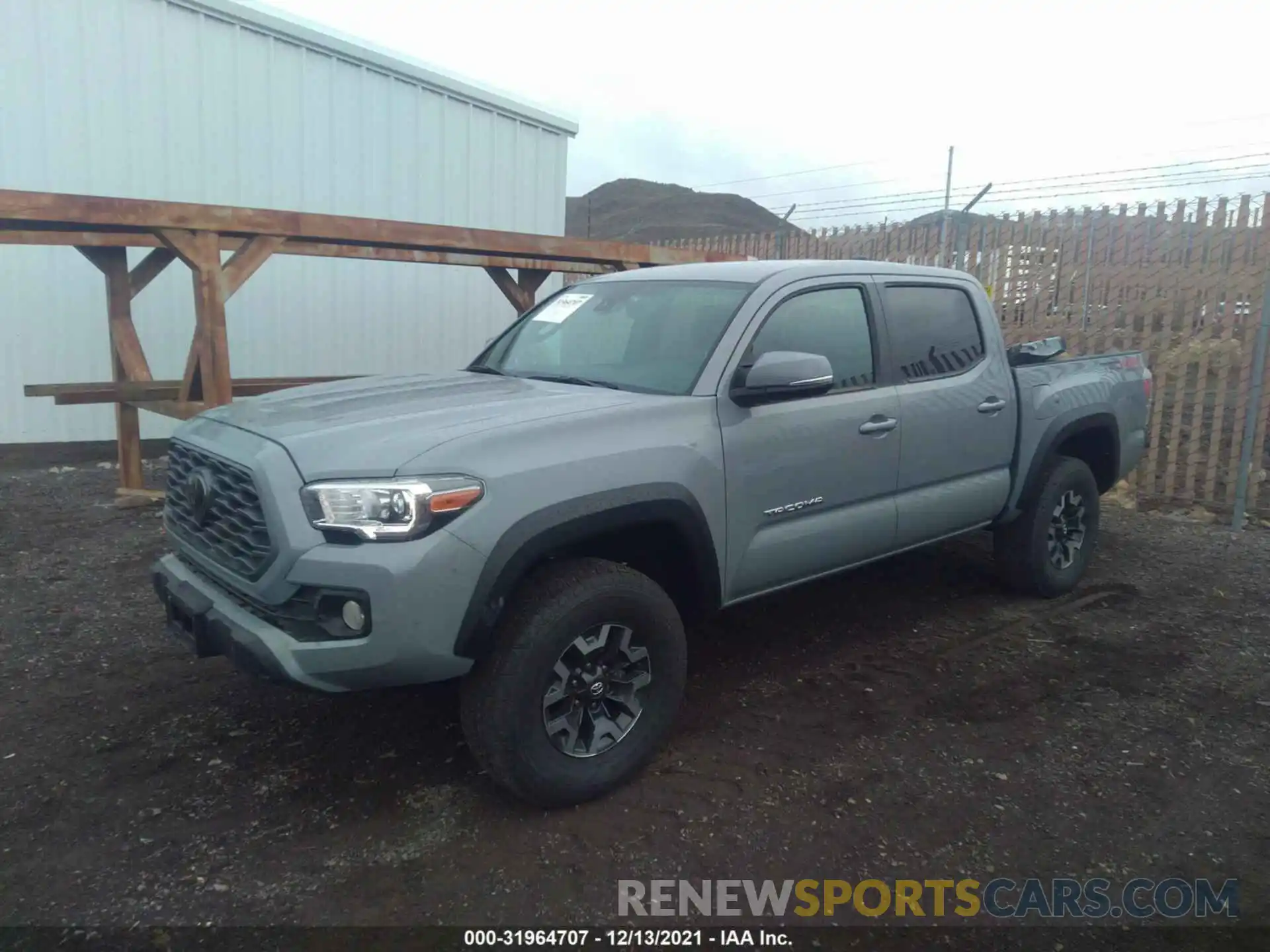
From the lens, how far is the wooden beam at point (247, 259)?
19.9ft

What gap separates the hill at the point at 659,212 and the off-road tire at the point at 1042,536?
54.3m

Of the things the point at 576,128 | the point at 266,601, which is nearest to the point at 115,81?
the point at 576,128

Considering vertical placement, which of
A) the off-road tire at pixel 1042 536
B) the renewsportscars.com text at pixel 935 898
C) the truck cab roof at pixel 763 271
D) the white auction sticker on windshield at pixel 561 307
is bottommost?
the renewsportscars.com text at pixel 935 898

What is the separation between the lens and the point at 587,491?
3.06 meters

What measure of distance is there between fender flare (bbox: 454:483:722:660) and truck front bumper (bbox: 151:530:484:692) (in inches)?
1.8

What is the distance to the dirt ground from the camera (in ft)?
9.19

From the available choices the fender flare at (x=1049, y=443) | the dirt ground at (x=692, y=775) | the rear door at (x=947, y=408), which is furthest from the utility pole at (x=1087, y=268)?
the rear door at (x=947, y=408)

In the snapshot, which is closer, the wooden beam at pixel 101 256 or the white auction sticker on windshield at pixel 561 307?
the white auction sticker on windshield at pixel 561 307

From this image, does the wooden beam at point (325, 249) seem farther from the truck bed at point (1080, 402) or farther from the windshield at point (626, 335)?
the truck bed at point (1080, 402)

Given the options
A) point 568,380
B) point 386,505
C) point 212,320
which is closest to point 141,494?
point 212,320

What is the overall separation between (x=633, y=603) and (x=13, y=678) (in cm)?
294

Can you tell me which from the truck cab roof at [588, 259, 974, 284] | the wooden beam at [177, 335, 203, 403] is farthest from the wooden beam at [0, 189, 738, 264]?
the truck cab roof at [588, 259, 974, 284]

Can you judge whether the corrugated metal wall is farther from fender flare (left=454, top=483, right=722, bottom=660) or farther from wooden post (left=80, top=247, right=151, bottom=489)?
fender flare (left=454, top=483, right=722, bottom=660)

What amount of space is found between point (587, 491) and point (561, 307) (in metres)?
1.78
